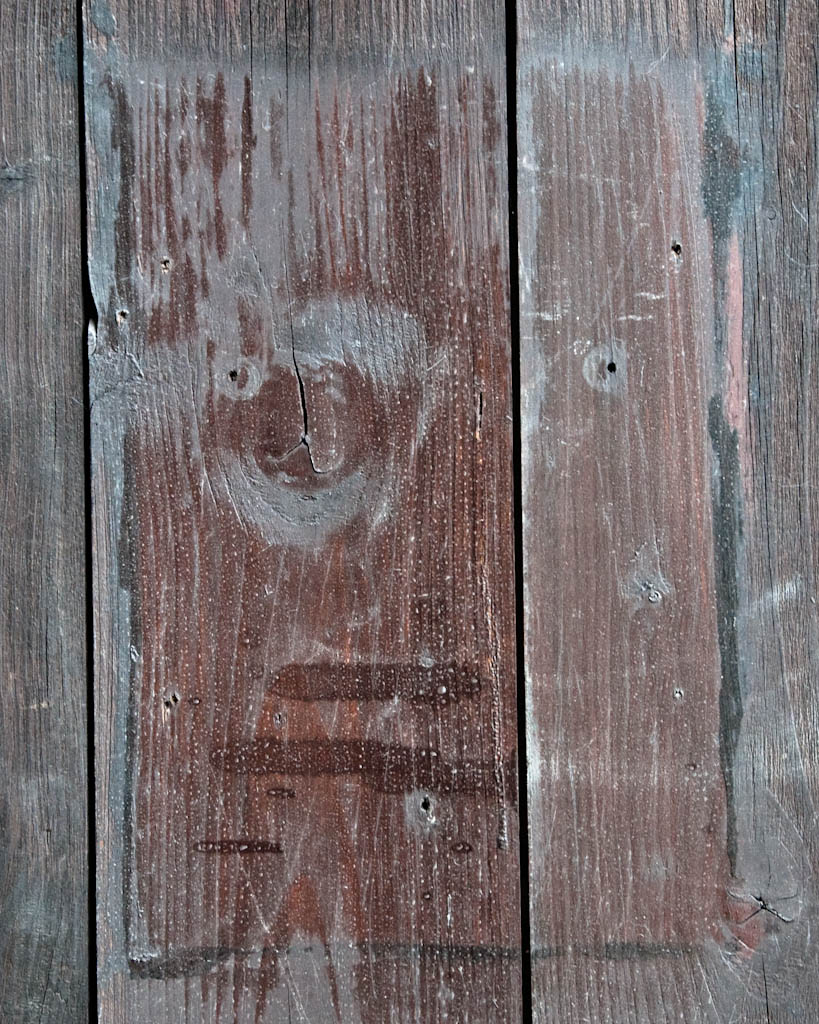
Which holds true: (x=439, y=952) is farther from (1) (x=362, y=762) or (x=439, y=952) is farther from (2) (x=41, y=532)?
(2) (x=41, y=532)

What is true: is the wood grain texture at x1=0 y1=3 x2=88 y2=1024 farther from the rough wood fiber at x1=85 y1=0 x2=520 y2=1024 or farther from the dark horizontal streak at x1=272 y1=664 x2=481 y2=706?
the dark horizontal streak at x1=272 y1=664 x2=481 y2=706

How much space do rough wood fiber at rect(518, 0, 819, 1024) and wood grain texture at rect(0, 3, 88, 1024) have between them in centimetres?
41

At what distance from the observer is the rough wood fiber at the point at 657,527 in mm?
734

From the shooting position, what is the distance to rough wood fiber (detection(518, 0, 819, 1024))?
0.73m

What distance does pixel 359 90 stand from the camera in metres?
0.73

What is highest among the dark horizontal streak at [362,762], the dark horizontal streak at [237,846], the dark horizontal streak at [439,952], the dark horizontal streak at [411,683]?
the dark horizontal streak at [411,683]

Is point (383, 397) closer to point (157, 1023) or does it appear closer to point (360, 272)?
point (360, 272)

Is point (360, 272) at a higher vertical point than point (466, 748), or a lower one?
higher

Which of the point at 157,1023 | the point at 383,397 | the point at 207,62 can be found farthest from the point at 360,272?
the point at 157,1023

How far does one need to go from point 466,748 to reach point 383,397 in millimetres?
325

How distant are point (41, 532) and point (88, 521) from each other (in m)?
0.05

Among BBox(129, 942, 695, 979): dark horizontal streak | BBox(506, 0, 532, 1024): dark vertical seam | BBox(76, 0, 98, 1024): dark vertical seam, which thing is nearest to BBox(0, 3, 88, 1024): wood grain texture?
BBox(76, 0, 98, 1024): dark vertical seam

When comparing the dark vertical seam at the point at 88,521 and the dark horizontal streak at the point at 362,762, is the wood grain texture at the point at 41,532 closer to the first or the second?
the dark vertical seam at the point at 88,521

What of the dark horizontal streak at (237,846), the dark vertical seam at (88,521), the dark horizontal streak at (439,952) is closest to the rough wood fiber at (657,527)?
the dark horizontal streak at (439,952)
